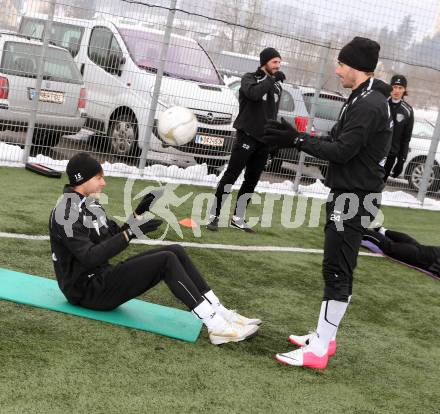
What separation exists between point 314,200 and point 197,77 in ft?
8.70

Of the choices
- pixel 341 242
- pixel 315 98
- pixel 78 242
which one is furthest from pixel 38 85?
pixel 341 242

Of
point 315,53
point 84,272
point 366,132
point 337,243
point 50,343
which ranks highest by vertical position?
point 315,53

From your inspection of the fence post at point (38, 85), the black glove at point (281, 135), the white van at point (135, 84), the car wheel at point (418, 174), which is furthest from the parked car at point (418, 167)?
the black glove at point (281, 135)

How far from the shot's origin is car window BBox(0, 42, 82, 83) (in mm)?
9914

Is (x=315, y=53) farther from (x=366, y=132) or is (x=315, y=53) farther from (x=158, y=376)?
(x=158, y=376)

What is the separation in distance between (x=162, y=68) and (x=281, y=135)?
582cm

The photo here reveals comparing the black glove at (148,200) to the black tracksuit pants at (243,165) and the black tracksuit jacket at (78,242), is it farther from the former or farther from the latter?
the black tracksuit pants at (243,165)

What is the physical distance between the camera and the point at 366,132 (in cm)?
455

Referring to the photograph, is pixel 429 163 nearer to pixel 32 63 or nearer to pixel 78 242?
pixel 32 63

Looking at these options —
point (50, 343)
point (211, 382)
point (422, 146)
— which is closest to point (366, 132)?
point (211, 382)

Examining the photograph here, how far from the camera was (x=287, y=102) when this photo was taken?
11.8 metres

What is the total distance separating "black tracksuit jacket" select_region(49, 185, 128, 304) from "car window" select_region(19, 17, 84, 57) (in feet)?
18.4

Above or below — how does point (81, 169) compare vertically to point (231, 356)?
above

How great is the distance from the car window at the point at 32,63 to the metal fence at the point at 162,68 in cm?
2
